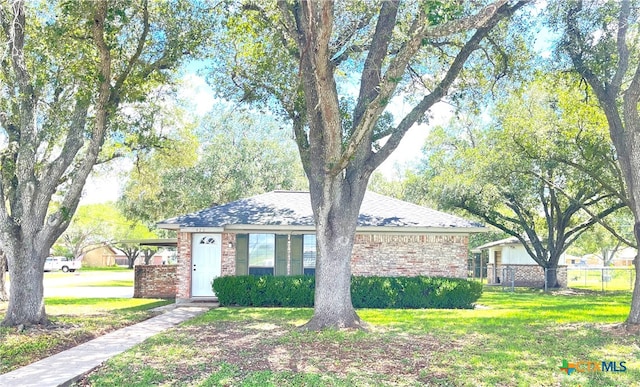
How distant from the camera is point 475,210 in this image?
26.6m

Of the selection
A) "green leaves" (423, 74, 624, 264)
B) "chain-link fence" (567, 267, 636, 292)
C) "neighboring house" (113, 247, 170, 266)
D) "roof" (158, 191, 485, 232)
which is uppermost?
"green leaves" (423, 74, 624, 264)

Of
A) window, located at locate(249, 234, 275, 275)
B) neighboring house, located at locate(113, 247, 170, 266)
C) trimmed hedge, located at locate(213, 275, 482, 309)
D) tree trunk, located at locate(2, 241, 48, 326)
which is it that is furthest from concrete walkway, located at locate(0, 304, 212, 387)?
neighboring house, located at locate(113, 247, 170, 266)

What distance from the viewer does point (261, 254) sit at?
17562 mm

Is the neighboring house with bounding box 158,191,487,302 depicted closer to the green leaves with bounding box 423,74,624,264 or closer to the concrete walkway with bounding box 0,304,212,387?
the concrete walkway with bounding box 0,304,212,387

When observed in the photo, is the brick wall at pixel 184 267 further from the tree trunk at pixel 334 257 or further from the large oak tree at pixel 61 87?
the tree trunk at pixel 334 257

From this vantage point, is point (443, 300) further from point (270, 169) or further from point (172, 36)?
point (270, 169)

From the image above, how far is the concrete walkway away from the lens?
23.8ft

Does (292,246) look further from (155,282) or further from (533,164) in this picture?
(533,164)

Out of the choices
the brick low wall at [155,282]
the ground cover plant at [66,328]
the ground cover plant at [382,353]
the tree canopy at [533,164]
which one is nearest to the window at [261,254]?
the ground cover plant at [66,328]

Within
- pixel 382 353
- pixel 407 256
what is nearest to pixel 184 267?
pixel 407 256

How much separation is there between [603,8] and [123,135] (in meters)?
12.6

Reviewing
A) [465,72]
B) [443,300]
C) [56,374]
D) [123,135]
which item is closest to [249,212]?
[123,135]

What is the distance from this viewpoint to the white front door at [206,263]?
17.1 meters

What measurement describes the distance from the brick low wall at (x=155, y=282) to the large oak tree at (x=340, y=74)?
868 cm
